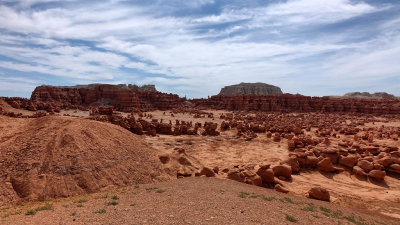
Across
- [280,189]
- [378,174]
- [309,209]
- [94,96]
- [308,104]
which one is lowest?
[280,189]

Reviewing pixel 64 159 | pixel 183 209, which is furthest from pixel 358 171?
pixel 64 159

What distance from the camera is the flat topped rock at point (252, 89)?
331ft

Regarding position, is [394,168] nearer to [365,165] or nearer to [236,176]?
[365,165]

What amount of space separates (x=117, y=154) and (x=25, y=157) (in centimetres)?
319

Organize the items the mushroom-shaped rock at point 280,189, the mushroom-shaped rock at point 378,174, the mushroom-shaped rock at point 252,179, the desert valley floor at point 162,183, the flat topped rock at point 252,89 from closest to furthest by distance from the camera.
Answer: the desert valley floor at point 162,183 → the mushroom-shaped rock at point 280,189 → the mushroom-shaped rock at point 252,179 → the mushroom-shaped rock at point 378,174 → the flat topped rock at point 252,89

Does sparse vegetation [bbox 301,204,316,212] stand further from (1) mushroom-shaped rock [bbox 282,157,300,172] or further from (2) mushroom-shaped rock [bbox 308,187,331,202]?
(1) mushroom-shaped rock [bbox 282,157,300,172]

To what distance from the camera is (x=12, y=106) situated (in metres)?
33.6

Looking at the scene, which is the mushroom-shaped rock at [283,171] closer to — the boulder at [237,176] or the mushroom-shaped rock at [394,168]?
the boulder at [237,176]

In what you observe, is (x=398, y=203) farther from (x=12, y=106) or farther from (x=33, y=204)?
(x=12, y=106)

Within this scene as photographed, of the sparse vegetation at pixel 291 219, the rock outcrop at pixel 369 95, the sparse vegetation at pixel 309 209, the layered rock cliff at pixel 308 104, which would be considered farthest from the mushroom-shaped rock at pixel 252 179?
the rock outcrop at pixel 369 95

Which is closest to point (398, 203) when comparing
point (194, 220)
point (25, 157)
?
point (194, 220)

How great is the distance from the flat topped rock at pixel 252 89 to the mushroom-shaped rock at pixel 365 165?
87625 millimetres

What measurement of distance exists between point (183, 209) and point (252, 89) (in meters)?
98.9

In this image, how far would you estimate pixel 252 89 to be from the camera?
10188cm
